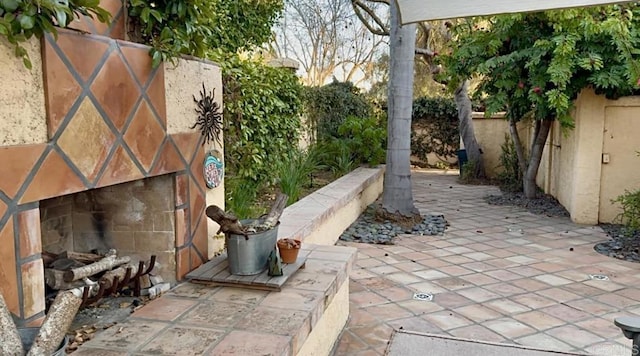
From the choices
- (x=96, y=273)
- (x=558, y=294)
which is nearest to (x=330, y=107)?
(x=558, y=294)

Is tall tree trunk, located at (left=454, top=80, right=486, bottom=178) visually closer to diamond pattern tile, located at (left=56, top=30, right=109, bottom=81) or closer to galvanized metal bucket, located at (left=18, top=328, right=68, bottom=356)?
diamond pattern tile, located at (left=56, top=30, right=109, bottom=81)

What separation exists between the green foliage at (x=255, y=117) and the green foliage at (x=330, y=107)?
84.7 inches

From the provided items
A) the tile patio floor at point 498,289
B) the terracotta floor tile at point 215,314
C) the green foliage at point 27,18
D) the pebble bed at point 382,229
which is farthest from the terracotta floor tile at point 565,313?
the green foliage at point 27,18

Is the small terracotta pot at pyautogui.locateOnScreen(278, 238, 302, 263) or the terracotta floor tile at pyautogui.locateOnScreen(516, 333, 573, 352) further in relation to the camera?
the terracotta floor tile at pyautogui.locateOnScreen(516, 333, 573, 352)

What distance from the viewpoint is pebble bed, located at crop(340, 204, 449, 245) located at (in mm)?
5566

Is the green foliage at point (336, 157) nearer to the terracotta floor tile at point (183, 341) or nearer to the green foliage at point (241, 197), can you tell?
the green foliage at point (241, 197)

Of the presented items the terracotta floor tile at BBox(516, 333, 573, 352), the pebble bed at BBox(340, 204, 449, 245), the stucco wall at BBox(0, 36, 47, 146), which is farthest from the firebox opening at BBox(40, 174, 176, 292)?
the pebble bed at BBox(340, 204, 449, 245)

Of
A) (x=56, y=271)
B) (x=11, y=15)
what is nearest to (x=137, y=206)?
(x=56, y=271)

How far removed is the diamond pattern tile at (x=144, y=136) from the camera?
2.19 meters

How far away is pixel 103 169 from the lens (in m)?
2.00

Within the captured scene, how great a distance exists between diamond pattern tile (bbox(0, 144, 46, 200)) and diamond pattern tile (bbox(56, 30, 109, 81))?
369 mm

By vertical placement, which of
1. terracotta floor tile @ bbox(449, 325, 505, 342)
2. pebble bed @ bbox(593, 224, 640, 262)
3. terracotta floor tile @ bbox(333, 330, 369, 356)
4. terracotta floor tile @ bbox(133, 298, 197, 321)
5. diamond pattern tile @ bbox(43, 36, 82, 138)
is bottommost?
terracotta floor tile @ bbox(333, 330, 369, 356)

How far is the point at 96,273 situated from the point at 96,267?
0.14 ft

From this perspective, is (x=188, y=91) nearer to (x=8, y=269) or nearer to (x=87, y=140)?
(x=87, y=140)
